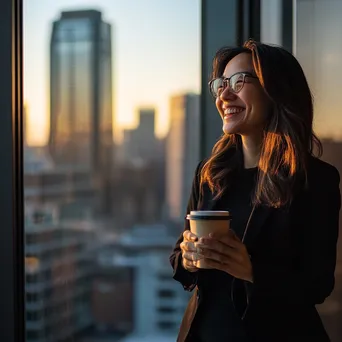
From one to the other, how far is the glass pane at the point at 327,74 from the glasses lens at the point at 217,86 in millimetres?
408

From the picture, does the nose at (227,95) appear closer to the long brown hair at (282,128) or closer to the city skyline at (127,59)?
the long brown hair at (282,128)

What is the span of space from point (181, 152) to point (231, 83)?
0.57m

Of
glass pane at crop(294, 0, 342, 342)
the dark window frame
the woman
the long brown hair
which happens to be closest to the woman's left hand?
the woman

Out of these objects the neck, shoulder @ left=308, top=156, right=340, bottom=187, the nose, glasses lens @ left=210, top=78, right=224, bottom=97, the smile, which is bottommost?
shoulder @ left=308, top=156, right=340, bottom=187

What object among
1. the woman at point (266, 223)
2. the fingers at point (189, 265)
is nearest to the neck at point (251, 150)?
the woman at point (266, 223)

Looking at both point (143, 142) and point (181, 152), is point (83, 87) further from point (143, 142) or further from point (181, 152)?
point (181, 152)

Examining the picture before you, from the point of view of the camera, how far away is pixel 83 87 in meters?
1.66

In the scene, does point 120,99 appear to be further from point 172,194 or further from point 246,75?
point 246,75

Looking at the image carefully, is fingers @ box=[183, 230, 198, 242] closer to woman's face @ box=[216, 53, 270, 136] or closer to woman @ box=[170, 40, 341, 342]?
woman @ box=[170, 40, 341, 342]

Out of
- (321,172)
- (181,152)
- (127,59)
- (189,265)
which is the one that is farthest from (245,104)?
(127,59)

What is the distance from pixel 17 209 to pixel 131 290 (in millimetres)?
397

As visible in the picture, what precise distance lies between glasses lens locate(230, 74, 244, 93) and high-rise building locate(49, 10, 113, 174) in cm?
71

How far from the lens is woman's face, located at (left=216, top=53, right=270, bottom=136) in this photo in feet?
3.24

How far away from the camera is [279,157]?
97cm
